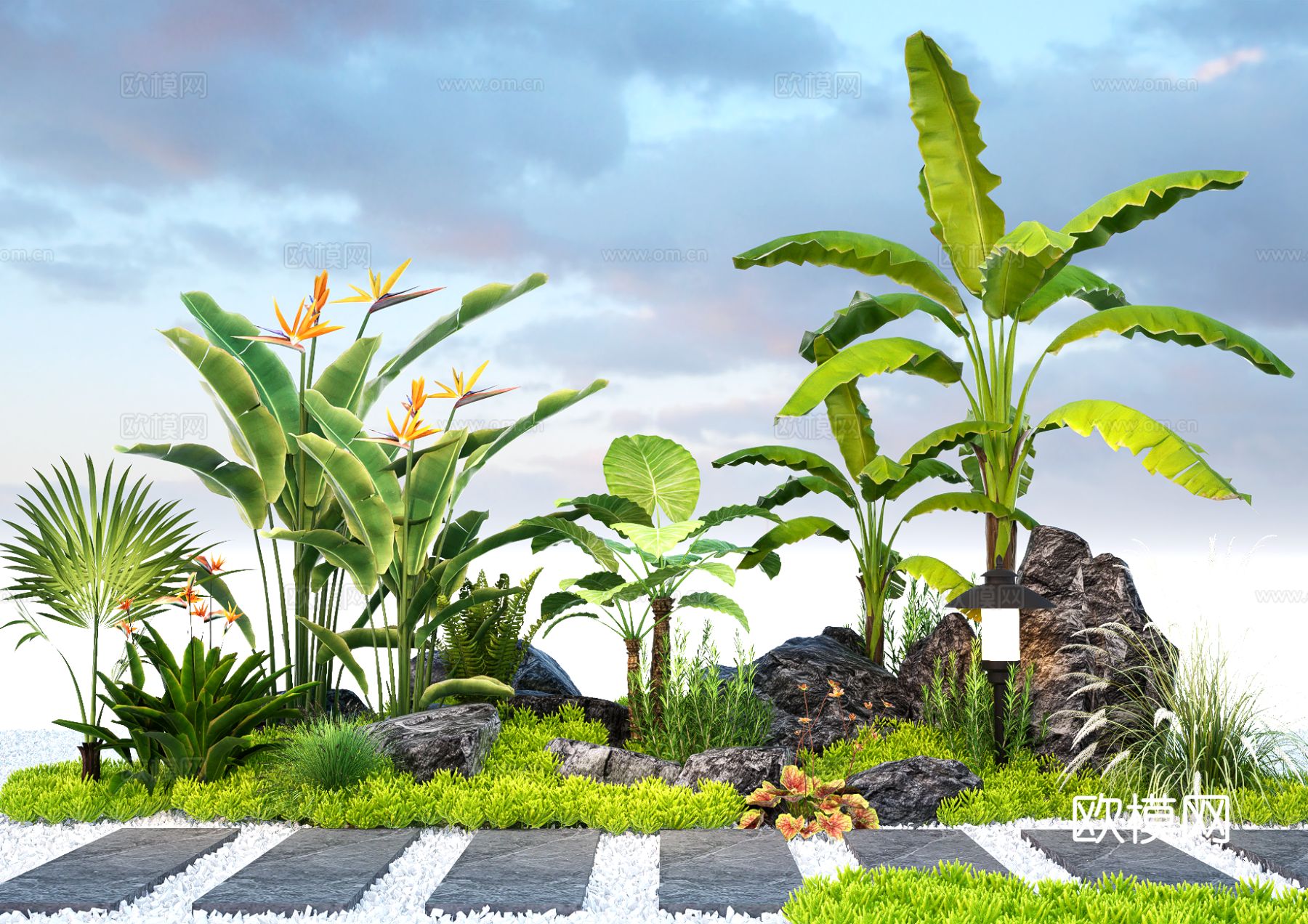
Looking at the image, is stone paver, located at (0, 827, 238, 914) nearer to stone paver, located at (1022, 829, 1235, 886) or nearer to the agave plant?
the agave plant

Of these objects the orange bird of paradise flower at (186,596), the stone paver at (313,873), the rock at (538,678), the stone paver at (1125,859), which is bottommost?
the stone paver at (313,873)

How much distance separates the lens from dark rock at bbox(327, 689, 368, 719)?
7.55 meters

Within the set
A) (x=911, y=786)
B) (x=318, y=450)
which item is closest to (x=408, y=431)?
(x=318, y=450)

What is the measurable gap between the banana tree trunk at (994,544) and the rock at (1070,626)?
193mm

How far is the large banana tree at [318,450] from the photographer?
21.7 ft

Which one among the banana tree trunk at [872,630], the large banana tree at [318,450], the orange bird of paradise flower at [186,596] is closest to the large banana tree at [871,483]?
the banana tree trunk at [872,630]

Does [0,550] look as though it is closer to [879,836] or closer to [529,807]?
[529,807]

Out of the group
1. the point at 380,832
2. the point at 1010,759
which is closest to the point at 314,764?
the point at 380,832

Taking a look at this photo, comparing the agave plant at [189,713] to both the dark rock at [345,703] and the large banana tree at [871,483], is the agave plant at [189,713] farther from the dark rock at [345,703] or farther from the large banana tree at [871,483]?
the large banana tree at [871,483]

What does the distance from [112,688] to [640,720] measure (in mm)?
3073

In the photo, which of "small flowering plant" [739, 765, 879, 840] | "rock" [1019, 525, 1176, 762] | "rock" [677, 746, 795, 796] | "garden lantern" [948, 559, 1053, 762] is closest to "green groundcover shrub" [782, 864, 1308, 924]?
"small flowering plant" [739, 765, 879, 840]

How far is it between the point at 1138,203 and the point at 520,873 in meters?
5.99

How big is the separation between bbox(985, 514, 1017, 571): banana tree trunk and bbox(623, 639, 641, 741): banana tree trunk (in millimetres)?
2527

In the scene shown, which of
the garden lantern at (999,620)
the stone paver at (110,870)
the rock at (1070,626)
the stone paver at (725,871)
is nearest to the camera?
the stone paver at (725,871)
